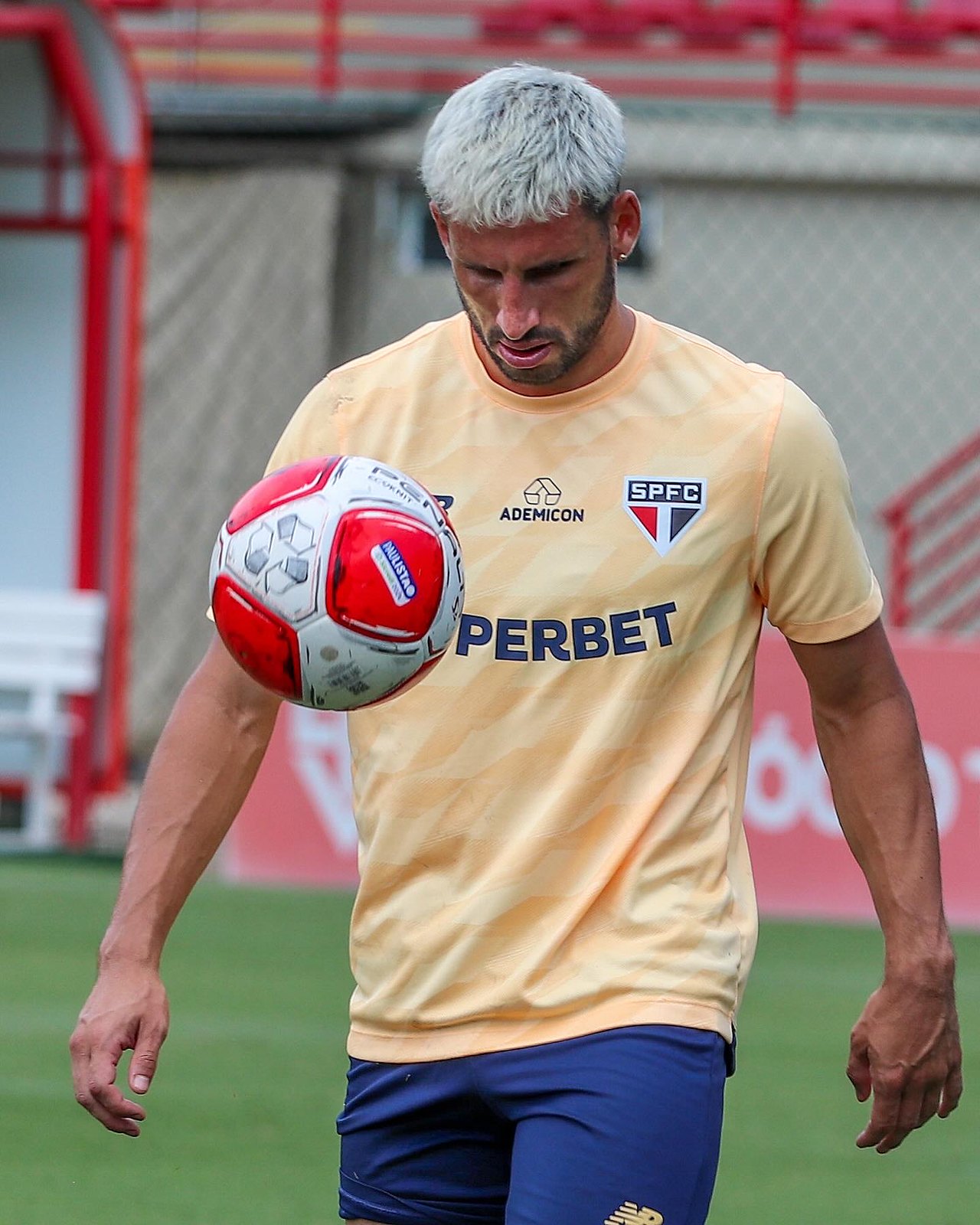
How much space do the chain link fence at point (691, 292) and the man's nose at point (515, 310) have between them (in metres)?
10.9

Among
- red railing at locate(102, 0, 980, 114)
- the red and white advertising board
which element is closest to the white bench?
the red and white advertising board

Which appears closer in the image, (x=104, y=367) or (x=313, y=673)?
(x=313, y=673)

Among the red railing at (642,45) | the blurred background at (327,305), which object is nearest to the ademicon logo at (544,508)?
the blurred background at (327,305)

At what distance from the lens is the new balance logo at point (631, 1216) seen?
2768 millimetres

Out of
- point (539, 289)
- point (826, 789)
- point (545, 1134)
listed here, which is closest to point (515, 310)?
point (539, 289)

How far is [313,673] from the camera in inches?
110

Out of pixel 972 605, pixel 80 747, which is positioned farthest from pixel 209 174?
pixel 972 605

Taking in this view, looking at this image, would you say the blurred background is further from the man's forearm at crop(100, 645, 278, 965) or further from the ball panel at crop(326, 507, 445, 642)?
the ball panel at crop(326, 507, 445, 642)

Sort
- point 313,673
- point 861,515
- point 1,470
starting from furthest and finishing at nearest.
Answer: point 861,515 → point 1,470 → point 313,673

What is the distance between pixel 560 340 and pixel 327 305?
37.6ft

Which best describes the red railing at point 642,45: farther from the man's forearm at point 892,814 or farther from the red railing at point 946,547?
the man's forearm at point 892,814

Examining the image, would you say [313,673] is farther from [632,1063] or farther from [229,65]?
[229,65]

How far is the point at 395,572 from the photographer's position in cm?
277

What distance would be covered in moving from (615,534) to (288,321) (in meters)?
11.4
